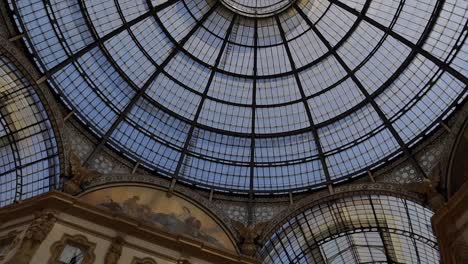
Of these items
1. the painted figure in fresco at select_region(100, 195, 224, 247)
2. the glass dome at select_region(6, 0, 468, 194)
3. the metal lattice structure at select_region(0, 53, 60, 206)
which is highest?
the glass dome at select_region(6, 0, 468, 194)

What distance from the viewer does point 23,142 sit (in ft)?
99.2

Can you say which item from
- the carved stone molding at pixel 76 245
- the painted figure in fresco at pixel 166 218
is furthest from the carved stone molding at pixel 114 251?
the painted figure in fresco at pixel 166 218

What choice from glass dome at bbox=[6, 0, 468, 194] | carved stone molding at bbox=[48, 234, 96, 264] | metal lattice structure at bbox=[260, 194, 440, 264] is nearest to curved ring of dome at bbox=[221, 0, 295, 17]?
glass dome at bbox=[6, 0, 468, 194]

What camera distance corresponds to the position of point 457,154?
26.3 metres

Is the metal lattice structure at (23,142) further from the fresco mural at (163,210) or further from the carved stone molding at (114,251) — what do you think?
the carved stone molding at (114,251)

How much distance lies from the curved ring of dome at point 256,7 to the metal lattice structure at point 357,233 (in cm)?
1474

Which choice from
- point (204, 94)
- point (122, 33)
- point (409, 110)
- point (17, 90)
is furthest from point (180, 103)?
point (409, 110)

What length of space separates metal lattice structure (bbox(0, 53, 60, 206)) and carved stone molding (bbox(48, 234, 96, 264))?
688 cm

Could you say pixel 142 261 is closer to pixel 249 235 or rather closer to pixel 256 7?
pixel 249 235

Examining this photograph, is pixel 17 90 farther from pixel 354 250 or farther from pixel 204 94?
pixel 354 250

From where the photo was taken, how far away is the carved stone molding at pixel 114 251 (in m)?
23.5

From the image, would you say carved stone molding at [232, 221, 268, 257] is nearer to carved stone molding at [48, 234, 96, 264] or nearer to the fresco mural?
the fresco mural

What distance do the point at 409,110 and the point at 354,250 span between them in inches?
603

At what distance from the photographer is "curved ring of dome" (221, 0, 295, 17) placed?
33.5 meters
